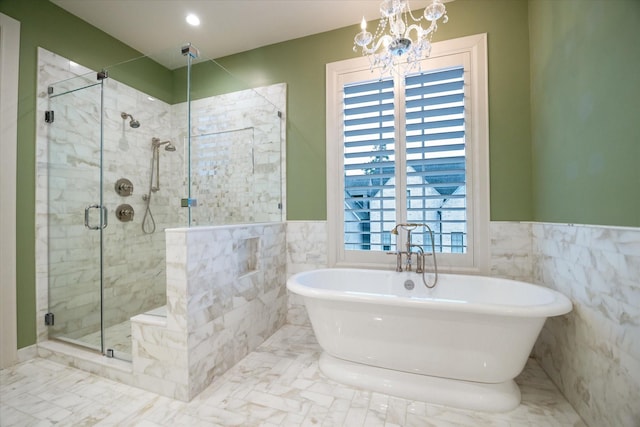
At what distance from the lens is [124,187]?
236cm

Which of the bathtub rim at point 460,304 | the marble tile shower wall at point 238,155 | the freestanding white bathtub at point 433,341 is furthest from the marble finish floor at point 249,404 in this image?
the marble tile shower wall at point 238,155

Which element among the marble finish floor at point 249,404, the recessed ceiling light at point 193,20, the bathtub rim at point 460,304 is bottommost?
the marble finish floor at point 249,404

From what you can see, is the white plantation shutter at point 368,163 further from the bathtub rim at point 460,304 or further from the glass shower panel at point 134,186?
the glass shower panel at point 134,186

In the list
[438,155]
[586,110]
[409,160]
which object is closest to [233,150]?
[409,160]

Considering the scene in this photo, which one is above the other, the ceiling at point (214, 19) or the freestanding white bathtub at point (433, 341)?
the ceiling at point (214, 19)

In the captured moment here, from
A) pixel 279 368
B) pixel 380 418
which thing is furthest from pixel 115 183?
pixel 380 418

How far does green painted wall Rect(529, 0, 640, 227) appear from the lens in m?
1.09

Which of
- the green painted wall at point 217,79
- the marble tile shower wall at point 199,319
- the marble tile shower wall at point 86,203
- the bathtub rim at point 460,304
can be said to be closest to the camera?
the bathtub rim at point 460,304

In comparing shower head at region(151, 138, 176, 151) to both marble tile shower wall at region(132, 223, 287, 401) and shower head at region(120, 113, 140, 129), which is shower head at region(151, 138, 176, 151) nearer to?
shower head at region(120, 113, 140, 129)

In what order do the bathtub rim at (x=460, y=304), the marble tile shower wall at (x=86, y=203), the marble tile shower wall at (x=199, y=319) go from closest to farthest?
the bathtub rim at (x=460, y=304), the marble tile shower wall at (x=199, y=319), the marble tile shower wall at (x=86, y=203)

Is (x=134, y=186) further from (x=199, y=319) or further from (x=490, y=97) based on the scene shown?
(x=490, y=97)

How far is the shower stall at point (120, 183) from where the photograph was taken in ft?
6.61

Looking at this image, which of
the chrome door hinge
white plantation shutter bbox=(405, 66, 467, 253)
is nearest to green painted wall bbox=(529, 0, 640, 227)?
white plantation shutter bbox=(405, 66, 467, 253)

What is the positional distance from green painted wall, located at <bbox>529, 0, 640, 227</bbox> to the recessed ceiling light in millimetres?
2649
